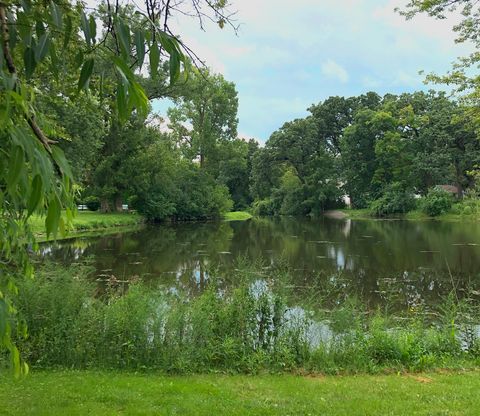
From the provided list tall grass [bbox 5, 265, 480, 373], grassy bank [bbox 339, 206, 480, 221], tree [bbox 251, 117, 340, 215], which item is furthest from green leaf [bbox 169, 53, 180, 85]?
tree [bbox 251, 117, 340, 215]

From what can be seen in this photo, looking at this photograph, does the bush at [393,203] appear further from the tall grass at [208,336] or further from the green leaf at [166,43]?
the green leaf at [166,43]

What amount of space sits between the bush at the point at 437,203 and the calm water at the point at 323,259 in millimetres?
17407

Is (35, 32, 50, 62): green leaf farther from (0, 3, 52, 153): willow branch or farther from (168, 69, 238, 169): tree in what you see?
(168, 69, 238, 169): tree

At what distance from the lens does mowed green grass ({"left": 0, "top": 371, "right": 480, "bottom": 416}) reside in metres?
4.50

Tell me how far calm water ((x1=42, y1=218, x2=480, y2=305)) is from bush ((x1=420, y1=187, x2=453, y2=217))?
17407mm

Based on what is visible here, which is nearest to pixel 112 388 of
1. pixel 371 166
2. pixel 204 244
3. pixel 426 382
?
pixel 426 382

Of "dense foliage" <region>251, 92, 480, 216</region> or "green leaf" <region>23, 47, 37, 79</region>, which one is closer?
"green leaf" <region>23, 47, 37, 79</region>

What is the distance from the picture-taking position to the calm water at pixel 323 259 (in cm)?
1323

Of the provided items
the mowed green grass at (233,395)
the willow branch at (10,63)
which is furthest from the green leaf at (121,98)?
the mowed green grass at (233,395)

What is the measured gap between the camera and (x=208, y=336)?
265 inches

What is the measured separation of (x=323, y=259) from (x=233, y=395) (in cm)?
1387

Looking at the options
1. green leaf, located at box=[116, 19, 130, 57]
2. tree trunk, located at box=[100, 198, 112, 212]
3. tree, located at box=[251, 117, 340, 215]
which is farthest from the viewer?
tree, located at box=[251, 117, 340, 215]

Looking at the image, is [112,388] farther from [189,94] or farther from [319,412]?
[189,94]

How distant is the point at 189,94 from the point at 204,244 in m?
21.2
